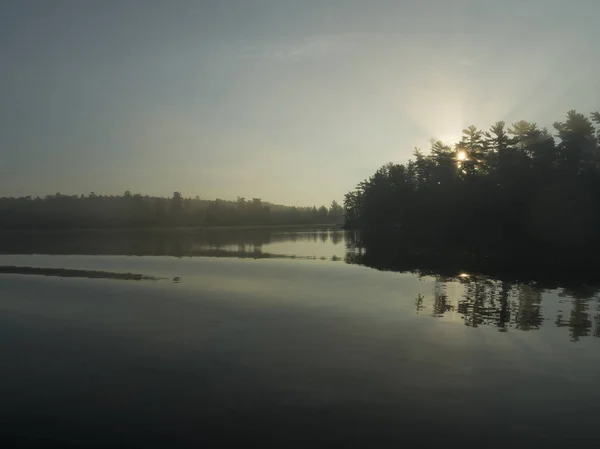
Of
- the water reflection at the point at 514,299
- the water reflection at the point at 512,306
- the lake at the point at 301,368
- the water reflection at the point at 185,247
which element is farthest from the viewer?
the water reflection at the point at 185,247

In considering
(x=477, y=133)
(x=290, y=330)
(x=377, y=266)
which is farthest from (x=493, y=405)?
(x=477, y=133)

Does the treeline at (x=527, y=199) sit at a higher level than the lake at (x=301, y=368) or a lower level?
higher

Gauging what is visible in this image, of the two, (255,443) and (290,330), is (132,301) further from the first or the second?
(255,443)

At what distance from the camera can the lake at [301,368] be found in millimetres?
10703

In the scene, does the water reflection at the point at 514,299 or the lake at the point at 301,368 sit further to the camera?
the water reflection at the point at 514,299

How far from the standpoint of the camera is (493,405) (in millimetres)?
12156

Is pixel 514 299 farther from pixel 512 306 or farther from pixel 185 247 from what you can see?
pixel 185 247

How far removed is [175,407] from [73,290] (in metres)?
22.6

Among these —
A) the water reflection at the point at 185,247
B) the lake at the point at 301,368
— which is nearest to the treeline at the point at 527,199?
the water reflection at the point at 185,247

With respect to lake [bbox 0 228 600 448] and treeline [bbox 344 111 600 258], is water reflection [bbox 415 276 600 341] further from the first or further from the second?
treeline [bbox 344 111 600 258]

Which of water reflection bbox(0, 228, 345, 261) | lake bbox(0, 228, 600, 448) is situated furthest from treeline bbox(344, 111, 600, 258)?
lake bbox(0, 228, 600, 448)

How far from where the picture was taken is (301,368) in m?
14.9

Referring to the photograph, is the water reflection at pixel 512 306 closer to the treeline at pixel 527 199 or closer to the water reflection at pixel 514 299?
the water reflection at pixel 514 299

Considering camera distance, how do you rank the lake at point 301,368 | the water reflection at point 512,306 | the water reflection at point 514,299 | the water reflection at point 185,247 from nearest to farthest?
the lake at point 301,368 < the water reflection at point 512,306 < the water reflection at point 514,299 < the water reflection at point 185,247
